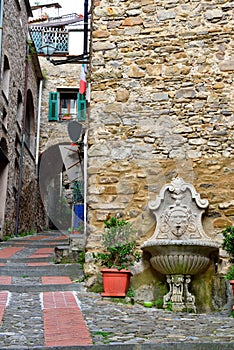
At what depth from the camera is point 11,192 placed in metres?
11.9

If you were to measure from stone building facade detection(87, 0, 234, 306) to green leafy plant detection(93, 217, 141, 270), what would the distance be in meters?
0.17

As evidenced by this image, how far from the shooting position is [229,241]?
5.00 meters

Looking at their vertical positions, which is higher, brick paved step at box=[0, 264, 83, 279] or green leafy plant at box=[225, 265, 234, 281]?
green leafy plant at box=[225, 265, 234, 281]

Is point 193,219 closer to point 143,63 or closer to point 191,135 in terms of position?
point 191,135

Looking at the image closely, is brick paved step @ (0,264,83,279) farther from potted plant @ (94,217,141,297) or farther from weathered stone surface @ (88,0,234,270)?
weathered stone surface @ (88,0,234,270)

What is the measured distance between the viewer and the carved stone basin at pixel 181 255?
191 inches

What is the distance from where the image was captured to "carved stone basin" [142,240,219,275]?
4840 mm

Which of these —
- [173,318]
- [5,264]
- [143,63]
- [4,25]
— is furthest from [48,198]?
[173,318]

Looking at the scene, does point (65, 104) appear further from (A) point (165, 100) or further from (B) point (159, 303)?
(B) point (159, 303)

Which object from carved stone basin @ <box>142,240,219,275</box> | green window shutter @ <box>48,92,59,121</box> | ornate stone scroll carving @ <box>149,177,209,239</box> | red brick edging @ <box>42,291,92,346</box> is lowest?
red brick edging @ <box>42,291,92,346</box>

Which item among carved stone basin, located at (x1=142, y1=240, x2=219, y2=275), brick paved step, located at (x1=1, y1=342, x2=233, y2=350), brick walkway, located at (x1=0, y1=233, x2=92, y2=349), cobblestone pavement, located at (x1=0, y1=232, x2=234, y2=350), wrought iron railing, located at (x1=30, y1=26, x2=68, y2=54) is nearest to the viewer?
brick paved step, located at (x1=1, y1=342, x2=233, y2=350)

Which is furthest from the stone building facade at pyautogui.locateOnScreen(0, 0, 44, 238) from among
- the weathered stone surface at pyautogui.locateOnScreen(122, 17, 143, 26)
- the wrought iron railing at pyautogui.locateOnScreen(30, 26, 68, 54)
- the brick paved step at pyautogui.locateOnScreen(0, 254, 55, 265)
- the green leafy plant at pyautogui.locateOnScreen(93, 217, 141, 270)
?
the green leafy plant at pyautogui.locateOnScreen(93, 217, 141, 270)

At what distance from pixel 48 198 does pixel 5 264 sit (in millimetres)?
10010

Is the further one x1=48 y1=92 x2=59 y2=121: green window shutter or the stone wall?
x1=48 y1=92 x2=59 y2=121: green window shutter
